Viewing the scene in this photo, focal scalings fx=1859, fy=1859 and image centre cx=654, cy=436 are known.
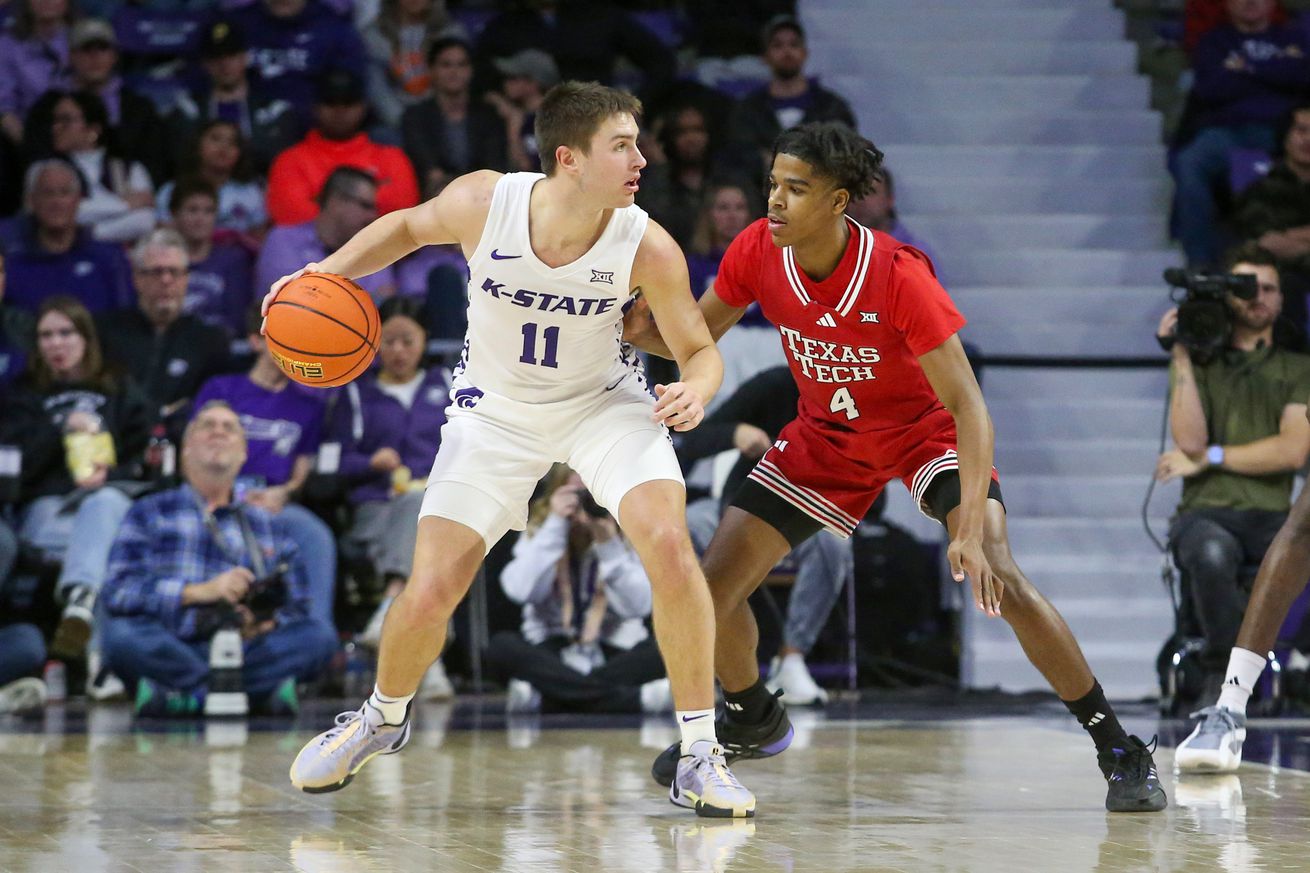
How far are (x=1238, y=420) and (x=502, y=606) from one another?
307cm

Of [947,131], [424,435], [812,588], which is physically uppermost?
[947,131]

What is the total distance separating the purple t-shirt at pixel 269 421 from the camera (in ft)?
26.2

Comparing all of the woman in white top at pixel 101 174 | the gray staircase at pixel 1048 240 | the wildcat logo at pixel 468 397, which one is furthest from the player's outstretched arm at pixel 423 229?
the woman in white top at pixel 101 174

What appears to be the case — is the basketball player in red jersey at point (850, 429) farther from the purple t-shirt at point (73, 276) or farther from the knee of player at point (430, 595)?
the purple t-shirt at point (73, 276)

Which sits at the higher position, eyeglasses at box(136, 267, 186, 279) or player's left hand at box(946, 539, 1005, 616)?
eyeglasses at box(136, 267, 186, 279)

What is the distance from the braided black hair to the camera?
4523 millimetres

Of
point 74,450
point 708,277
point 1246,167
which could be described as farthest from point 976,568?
point 1246,167

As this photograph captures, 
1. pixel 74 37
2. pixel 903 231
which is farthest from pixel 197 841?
pixel 74 37

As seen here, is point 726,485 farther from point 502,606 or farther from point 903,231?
point 903,231

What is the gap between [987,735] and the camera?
21.0 feet

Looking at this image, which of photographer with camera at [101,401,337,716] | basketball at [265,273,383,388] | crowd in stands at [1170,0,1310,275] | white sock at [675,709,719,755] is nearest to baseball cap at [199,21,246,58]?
photographer with camera at [101,401,337,716]

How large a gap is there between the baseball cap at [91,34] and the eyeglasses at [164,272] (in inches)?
78.6

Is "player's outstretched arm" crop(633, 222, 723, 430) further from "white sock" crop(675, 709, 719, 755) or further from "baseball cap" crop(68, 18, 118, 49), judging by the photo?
"baseball cap" crop(68, 18, 118, 49)

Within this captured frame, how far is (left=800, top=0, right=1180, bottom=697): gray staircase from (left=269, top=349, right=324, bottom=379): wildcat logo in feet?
13.8
